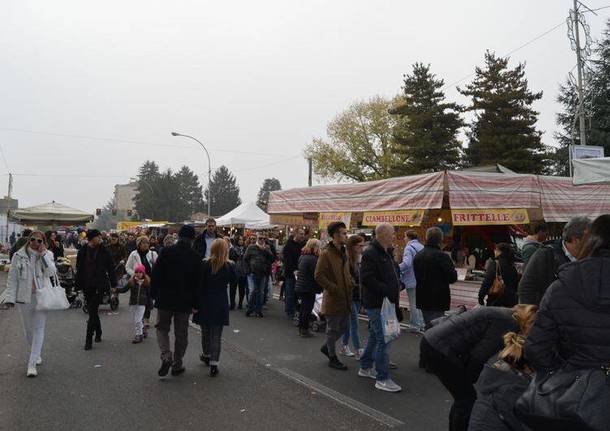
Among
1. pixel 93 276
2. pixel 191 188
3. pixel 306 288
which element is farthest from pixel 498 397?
pixel 191 188

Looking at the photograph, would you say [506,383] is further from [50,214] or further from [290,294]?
[50,214]

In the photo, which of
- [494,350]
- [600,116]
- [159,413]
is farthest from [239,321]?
[600,116]

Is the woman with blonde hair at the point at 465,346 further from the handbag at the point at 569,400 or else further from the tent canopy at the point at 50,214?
the tent canopy at the point at 50,214

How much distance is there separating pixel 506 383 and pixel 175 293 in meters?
4.48

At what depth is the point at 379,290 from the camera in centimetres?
575

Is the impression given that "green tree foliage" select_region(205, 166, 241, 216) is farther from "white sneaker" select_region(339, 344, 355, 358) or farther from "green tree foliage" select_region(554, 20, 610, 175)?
"white sneaker" select_region(339, 344, 355, 358)

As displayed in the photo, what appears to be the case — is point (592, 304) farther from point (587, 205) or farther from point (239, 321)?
point (587, 205)

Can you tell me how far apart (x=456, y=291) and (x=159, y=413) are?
25.6ft

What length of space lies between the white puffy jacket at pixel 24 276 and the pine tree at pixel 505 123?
117ft

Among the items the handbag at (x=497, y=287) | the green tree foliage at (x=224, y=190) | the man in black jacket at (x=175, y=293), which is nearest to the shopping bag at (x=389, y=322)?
the handbag at (x=497, y=287)

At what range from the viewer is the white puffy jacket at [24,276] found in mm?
6273

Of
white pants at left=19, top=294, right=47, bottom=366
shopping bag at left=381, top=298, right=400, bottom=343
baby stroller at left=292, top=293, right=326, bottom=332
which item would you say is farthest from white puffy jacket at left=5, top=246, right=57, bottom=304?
baby stroller at left=292, top=293, right=326, bottom=332

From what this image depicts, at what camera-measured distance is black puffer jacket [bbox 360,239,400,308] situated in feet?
19.0

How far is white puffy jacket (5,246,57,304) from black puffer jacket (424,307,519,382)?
17.5 ft
